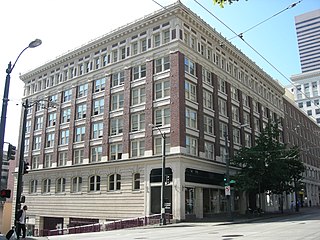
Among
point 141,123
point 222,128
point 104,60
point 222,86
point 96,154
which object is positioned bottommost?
point 96,154

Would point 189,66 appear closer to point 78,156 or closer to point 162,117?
point 162,117

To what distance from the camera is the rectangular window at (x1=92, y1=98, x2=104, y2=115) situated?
147 feet

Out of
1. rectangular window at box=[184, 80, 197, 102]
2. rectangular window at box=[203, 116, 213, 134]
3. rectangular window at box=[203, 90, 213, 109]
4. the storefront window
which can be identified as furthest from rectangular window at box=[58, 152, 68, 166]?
rectangular window at box=[203, 90, 213, 109]

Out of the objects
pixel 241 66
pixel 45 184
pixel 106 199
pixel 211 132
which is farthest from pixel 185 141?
pixel 45 184

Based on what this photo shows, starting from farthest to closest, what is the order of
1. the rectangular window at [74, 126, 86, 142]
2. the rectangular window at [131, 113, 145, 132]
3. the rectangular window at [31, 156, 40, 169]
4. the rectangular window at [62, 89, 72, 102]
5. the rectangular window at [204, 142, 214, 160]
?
the rectangular window at [31, 156, 40, 169] < the rectangular window at [62, 89, 72, 102] < the rectangular window at [74, 126, 86, 142] < the rectangular window at [204, 142, 214, 160] < the rectangular window at [131, 113, 145, 132]

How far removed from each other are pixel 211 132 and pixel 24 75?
33372 millimetres

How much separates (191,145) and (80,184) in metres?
15.7

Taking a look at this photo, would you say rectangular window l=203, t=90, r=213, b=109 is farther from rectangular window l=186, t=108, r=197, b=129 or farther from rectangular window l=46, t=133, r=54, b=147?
rectangular window l=46, t=133, r=54, b=147

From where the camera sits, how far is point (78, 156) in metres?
46.2

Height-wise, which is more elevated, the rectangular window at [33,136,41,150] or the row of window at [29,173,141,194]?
the rectangular window at [33,136,41,150]

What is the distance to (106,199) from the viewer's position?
40.2m

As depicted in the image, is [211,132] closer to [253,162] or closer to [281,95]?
[253,162]

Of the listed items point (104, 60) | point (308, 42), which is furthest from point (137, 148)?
point (308, 42)

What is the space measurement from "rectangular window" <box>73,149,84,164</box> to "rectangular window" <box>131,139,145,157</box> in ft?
30.5
